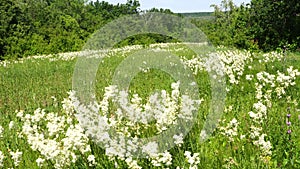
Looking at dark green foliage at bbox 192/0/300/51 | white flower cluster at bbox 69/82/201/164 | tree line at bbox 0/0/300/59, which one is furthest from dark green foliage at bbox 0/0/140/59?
white flower cluster at bbox 69/82/201/164

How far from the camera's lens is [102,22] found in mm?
43219

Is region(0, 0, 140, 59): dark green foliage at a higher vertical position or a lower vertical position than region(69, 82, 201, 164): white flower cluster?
higher

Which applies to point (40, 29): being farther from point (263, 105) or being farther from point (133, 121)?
point (263, 105)

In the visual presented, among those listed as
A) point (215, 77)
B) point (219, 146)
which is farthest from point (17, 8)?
point (219, 146)

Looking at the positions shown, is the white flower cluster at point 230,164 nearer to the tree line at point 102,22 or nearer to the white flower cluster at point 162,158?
the white flower cluster at point 162,158

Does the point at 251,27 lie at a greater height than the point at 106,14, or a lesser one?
lesser

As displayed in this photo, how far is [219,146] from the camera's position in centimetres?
379

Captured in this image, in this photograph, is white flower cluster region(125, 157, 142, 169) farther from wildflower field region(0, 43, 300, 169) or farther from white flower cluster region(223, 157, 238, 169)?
white flower cluster region(223, 157, 238, 169)

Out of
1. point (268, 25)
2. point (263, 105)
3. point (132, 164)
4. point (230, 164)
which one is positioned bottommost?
point (230, 164)

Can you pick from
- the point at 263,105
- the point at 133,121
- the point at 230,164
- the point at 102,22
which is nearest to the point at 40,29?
the point at 102,22

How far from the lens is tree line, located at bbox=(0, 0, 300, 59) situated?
2305cm

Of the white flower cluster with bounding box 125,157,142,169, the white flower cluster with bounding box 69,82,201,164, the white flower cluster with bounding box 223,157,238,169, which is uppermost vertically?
the white flower cluster with bounding box 69,82,201,164

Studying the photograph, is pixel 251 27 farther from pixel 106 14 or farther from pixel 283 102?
pixel 106 14

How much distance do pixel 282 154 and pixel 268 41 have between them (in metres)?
21.5
